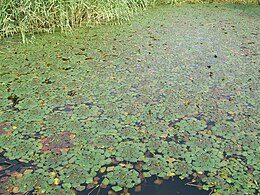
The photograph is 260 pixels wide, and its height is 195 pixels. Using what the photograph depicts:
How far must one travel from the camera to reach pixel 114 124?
226cm

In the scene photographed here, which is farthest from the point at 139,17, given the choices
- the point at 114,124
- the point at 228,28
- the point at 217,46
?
the point at 114,124

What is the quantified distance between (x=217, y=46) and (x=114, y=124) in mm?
2308

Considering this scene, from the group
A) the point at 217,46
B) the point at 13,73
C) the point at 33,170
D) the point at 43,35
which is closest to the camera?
the point at 33,170

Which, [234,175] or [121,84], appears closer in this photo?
[234,175]

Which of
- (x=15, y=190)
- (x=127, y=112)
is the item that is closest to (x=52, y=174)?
(x=15, y=190)

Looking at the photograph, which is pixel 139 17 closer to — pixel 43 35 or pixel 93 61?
pixel 43 35

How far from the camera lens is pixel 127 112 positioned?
96.2 inches

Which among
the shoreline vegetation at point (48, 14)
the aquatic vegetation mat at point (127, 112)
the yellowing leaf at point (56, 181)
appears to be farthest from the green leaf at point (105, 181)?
the shoreline vegetation at point (48, 14)

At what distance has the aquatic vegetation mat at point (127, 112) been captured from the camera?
1.79 m

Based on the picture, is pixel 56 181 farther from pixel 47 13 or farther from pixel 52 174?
pixel 47 13

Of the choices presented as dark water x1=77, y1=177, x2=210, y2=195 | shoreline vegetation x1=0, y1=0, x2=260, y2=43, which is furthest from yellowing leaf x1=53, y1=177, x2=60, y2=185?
shoreline vegetation x1=0, y1=0, x2=260, y2=43

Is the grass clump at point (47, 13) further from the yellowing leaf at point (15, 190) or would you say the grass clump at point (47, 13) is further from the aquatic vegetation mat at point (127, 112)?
the yellowing leaf at point (15, 190)

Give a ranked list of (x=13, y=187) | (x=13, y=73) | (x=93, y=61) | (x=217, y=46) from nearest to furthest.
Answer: (x=13, y=187) < (x=13, y=73) < (x=93, y=61) < (x=217, y=46)

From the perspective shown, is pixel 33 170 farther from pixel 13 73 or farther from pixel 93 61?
pixel 93 61
